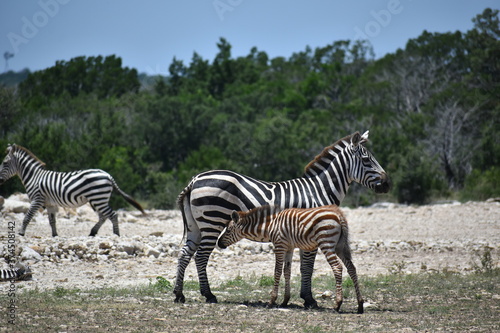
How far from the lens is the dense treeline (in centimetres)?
2919

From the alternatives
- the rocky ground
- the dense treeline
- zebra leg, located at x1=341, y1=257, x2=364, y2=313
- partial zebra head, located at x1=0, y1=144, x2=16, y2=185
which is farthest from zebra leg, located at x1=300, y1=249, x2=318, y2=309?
the dense treeline

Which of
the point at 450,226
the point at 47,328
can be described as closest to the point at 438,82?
the point at 450,226

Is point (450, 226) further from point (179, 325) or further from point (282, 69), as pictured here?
point (282, 69)

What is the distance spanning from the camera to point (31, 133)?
2845cm

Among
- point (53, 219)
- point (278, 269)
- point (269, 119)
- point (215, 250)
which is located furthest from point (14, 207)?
point (269, 119)

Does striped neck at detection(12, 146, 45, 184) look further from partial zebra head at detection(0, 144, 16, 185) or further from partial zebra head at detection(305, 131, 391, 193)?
partial zebra head at detection(305, 131, 391, 193)

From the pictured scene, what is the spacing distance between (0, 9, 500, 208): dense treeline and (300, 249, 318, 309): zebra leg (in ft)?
59.1

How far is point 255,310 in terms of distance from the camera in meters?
8.86

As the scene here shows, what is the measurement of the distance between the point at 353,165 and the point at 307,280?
216 centimetres

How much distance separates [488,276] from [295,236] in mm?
5024

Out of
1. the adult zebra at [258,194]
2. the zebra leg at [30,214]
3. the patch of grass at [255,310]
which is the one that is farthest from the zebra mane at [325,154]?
the zebra leg at [30,214]

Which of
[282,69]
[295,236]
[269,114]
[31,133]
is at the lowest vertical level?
[295,236]

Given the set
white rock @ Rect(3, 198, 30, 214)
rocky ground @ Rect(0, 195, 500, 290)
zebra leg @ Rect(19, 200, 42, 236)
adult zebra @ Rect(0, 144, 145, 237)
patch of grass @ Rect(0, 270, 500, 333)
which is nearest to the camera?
patch of grass @ Rect(0, 270, 500, 333)

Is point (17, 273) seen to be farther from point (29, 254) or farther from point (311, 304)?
point (311, 304)
